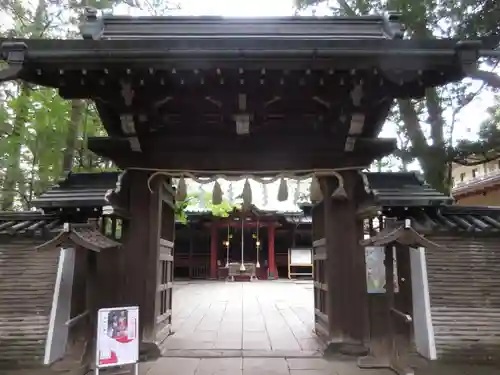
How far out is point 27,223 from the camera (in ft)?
18.1

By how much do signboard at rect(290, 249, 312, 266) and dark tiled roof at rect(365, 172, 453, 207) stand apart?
1563 cm

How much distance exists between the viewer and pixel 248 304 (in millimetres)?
10844

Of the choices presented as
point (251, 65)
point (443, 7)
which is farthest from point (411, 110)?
point (251, 65)

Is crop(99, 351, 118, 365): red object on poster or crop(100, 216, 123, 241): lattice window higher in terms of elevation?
crop(100, 216, 123, 241): lattice window

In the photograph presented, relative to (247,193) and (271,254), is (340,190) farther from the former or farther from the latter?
(271,254)

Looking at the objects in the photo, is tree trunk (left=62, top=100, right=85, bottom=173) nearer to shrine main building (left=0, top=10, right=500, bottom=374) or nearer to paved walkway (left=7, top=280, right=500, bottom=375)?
shrine main building (left=0, top=10, right=500, bottom=374)

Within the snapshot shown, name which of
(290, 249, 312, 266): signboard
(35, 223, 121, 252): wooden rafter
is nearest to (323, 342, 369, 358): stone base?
(35, 223, 121, 252): wooden rafter

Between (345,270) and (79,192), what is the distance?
A: 3.73 metres

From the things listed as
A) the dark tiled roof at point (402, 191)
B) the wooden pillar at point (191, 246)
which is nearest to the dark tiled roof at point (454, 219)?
the dark tiled roof at point (402, 191)

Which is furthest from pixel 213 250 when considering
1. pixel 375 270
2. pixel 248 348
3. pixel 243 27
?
pixel 243 27

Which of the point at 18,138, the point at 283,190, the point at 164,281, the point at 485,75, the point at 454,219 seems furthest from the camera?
the point at 18,138

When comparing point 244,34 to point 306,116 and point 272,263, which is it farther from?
point 272,263

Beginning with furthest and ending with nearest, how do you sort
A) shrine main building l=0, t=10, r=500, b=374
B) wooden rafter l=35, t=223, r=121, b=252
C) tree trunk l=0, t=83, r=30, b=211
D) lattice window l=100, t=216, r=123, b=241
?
tree trunk l=0, t=83, r=30, b=211, lattice window l=100, t=216, r=123, b=241, shrine main building l=0, t=10, r=500, b=374, wooden rafter l=35, t=223, r=121, b=252

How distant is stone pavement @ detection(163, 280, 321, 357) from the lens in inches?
213
